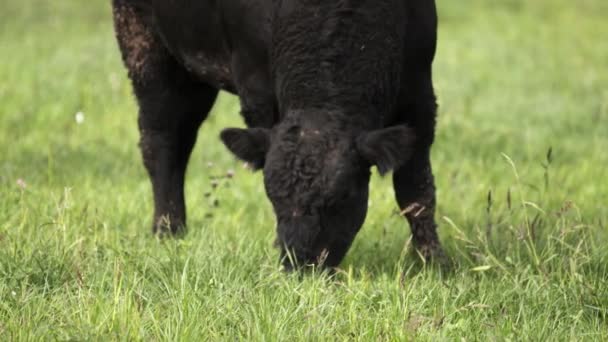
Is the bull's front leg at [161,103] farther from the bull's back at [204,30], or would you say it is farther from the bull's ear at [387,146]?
the bull's ear at [387,146]

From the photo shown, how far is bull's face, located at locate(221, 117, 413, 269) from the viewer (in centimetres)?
516

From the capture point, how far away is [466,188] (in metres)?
8.47

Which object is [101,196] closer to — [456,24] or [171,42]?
[171,42]

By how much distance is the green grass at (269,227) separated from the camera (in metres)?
4.20

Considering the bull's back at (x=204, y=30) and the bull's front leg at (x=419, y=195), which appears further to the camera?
the bull's front leg at (x=419, y=195)

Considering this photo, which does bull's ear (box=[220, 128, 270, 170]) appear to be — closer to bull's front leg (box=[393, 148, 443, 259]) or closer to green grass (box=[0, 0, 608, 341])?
green grass (box=[0, 0, 608, 341])

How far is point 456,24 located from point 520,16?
1.70 meters

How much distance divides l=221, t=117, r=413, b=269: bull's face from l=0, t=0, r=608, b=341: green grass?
195mm

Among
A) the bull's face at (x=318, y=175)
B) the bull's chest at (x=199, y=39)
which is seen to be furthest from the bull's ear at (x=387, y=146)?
the bull's chest at (x=199, y=39)

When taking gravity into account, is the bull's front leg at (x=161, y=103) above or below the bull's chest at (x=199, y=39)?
below

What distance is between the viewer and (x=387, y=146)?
17.3ft

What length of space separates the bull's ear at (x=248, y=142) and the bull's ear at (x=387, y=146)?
0.49 metres

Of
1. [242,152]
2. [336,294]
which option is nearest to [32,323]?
[336,294]

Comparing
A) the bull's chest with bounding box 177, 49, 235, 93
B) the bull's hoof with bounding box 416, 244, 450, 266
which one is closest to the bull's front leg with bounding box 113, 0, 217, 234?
the bull's chest with bounding box 177, 49, 235, 93
